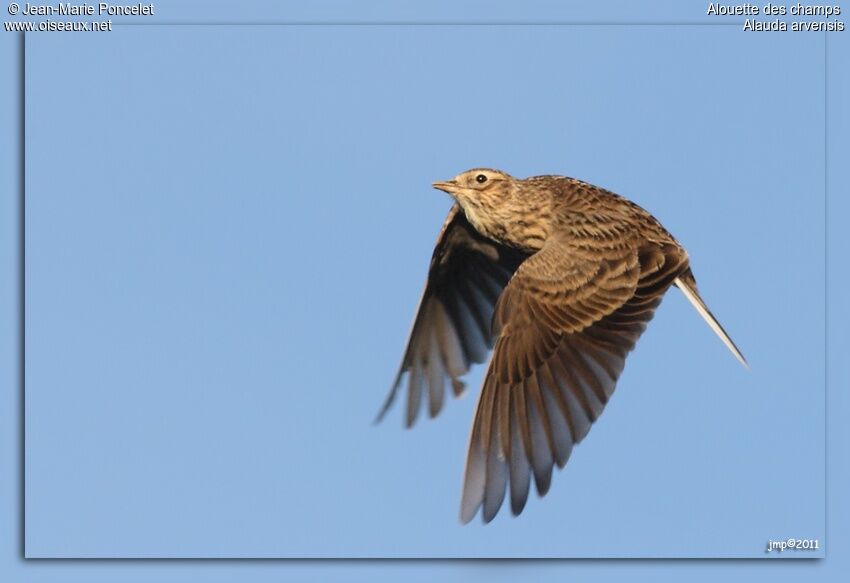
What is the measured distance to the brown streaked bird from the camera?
8.23 m

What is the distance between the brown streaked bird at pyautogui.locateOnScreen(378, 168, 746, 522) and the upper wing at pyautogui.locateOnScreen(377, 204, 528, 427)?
0.01 metres

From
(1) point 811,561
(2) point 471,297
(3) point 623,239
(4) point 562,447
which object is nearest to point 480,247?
(2) point 471,297

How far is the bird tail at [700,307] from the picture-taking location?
8.75 m

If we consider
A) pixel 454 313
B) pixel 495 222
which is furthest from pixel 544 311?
pixel 454 313

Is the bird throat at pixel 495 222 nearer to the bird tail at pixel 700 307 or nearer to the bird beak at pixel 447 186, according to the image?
the bird beak at pixel 447 186

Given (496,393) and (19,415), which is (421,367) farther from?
(19,415)

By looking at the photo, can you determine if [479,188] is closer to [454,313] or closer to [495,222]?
[495,222]

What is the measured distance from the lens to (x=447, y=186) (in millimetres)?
9203

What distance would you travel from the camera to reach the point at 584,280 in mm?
8750

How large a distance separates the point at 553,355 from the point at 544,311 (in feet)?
0.87

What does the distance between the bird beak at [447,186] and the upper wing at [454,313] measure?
0.67 metres

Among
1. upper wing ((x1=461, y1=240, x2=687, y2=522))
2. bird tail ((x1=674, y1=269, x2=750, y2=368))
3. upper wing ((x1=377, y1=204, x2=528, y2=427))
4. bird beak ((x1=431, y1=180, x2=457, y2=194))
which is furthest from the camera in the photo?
upper wing ((x1=377, y1=204, x2=528, y2=427))

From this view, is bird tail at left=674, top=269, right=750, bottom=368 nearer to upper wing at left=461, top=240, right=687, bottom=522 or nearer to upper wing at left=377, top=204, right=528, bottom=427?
upper wing at left=461, top=240, right=687, bottom=522

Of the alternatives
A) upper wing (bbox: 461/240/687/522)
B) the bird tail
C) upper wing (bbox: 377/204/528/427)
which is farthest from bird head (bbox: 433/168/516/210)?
the bird tail
